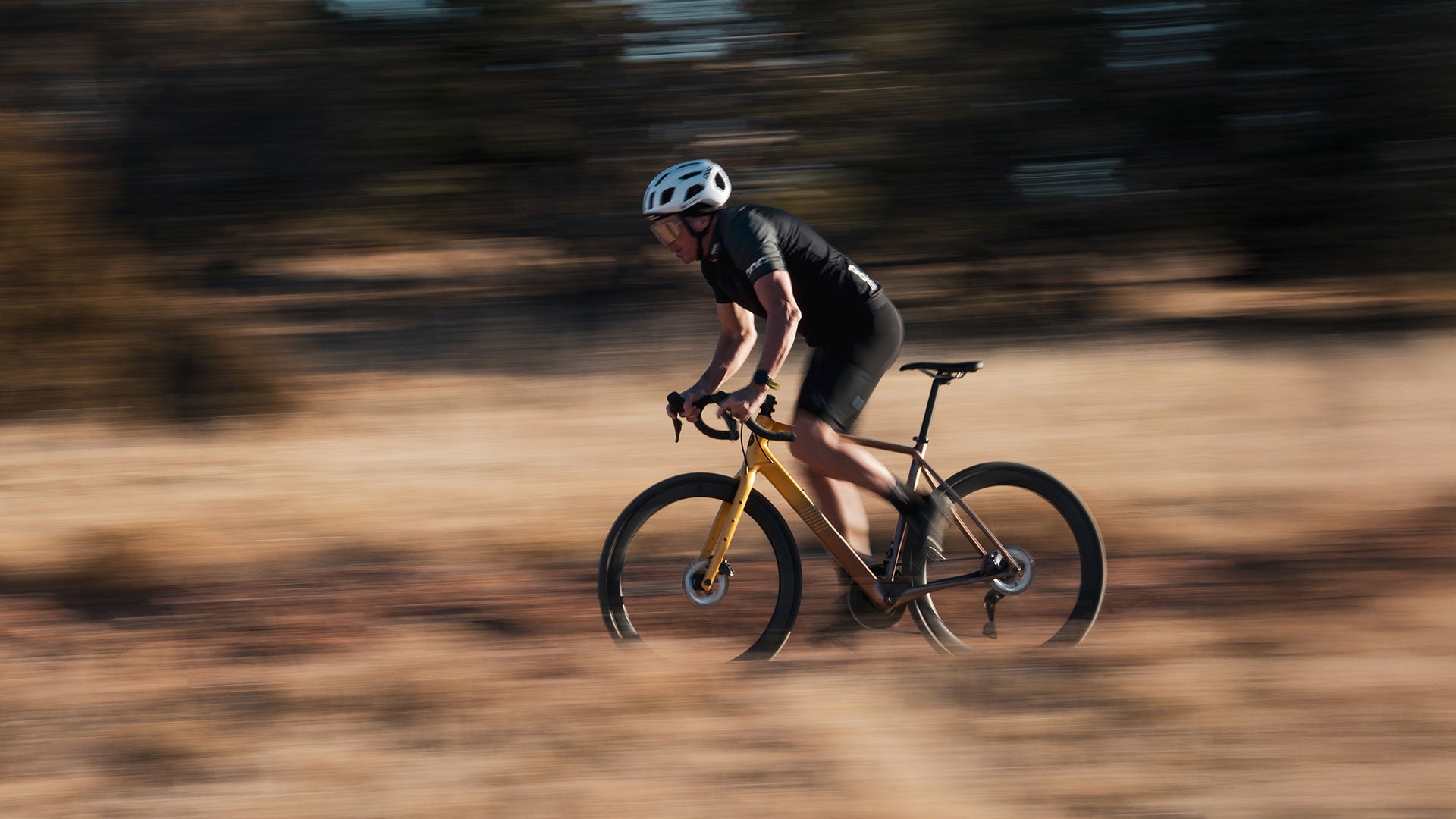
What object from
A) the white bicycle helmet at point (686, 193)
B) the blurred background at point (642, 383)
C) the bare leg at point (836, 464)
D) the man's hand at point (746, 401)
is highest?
the white bicycle helmet at point (686, 193)

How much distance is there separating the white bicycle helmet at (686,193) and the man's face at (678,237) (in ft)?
0.09

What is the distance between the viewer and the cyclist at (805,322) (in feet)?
13.4

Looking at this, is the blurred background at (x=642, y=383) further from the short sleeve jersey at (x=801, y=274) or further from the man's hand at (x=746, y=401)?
the short sleeve jersey at (x=801, y=274)

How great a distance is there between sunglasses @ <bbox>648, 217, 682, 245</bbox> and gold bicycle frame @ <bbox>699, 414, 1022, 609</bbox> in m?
0.64

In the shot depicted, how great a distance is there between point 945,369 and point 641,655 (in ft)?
4.37

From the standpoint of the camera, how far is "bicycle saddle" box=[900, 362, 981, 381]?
4.16 m

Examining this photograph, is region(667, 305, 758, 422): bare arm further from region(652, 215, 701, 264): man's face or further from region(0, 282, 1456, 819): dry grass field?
region(0, 282, 1456, 819): dry grass field

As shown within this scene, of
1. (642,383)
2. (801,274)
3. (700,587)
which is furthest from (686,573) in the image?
(642,383)

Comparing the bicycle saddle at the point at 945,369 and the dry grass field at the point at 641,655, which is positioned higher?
the bicycle saddle at the point at 945,369

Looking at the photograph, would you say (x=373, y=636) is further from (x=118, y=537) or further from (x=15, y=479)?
(x=15, y=479)

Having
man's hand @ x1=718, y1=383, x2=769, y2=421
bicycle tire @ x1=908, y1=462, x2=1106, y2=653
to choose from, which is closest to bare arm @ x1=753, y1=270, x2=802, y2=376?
man's hand @ x1=718, y1=383, x2=769, y2=421

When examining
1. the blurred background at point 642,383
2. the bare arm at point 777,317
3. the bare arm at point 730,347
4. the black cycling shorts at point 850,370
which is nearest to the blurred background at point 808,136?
the blurred background at point 642,383

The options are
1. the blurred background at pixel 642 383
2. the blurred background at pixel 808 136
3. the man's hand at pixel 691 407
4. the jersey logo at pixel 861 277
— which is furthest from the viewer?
the blurred background at pixel 808 136

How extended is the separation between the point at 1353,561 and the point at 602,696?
307 cm
